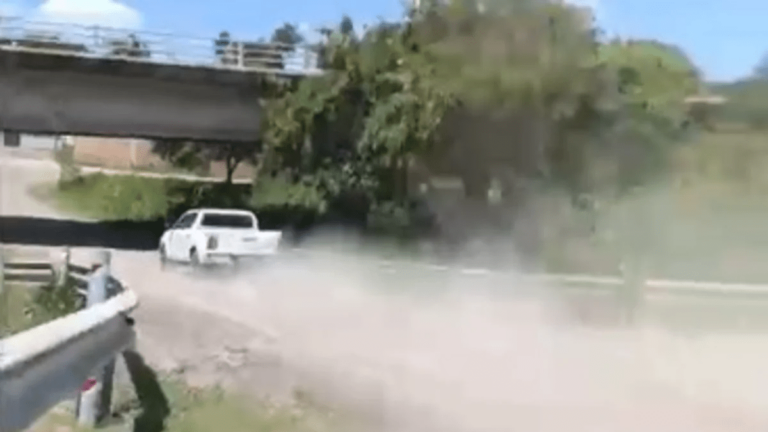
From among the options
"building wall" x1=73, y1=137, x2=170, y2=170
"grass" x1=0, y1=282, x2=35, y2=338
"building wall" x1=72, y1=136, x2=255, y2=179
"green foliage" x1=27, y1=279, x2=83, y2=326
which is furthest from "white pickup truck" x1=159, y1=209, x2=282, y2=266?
"green foliage" x1=27, y1=279, x2=83, y2=326

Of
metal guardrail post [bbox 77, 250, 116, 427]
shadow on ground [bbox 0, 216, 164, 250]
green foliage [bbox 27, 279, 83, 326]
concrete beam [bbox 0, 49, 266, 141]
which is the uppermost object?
concrete beam [bbox 0, 49, 266, 141]

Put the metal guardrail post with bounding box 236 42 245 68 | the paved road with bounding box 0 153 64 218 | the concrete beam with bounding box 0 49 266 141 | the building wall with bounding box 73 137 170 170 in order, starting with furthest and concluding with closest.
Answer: the metal guardrail post with bounding box 236 42 245 68, the concrete beam with bounding box 0 49 266 141, the building wall with bounding box 73 137 170 170, the paved road with bounding box 0 153 64 218

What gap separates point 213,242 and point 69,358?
20319 mm

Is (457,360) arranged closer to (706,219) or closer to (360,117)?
Answer: (706,219)

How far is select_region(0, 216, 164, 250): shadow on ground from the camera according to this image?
27391mm

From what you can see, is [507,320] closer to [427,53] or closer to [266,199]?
[266,199]

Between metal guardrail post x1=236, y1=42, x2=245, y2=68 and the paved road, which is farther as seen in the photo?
metal guardrail post x1=236, y1=42, x2=245, y2=68

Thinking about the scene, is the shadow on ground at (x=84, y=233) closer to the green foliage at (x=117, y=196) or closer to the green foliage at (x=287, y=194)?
the green foliage at (x=117, y=196)

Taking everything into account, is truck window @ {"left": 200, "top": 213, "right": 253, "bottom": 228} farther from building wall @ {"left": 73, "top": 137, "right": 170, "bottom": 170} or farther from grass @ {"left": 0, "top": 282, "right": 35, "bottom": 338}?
grass @ {"left": 0, "top": 282, "right": 35, "bottom": 338}

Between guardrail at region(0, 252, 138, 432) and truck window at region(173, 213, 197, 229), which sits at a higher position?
guardrail at region(0, 252, 138, 432)

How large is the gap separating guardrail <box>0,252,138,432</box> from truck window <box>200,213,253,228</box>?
643 inches

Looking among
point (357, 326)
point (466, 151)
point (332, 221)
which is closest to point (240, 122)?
point (332, 221)

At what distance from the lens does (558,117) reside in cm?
2597

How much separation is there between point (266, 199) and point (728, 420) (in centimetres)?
2024
